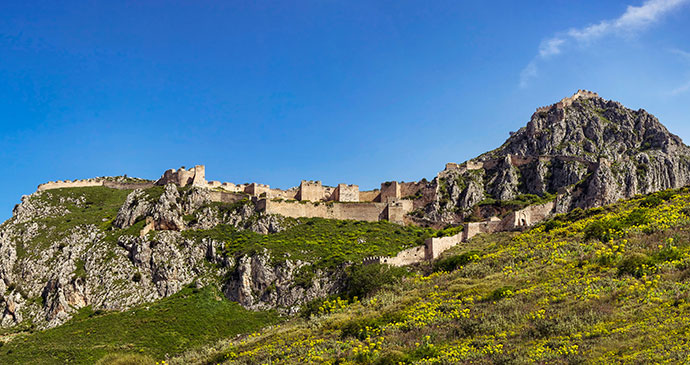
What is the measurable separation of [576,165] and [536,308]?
66.4 meters

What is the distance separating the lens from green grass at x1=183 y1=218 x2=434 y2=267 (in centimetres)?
6406

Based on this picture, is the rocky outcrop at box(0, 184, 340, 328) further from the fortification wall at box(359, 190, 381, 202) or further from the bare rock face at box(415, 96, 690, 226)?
the bare rock face at box(415, 96, 690, 226)

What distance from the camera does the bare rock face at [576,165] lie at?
81375 mm

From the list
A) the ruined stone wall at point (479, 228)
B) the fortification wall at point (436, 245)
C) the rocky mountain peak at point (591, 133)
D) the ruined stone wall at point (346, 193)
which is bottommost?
the fortification wall at point (436, 245)

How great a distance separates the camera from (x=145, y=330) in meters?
53.2

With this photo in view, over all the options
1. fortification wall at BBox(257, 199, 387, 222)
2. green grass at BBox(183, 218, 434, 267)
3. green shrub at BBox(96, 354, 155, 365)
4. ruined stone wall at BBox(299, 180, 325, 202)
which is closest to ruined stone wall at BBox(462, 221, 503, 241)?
green grass at BBox(183, 218, 434, 267)

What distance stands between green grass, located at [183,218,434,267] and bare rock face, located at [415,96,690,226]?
28.9 ft

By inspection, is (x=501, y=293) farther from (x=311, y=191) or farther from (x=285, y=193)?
(x=285, y=193)

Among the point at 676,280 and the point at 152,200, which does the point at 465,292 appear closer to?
the point at 676,280

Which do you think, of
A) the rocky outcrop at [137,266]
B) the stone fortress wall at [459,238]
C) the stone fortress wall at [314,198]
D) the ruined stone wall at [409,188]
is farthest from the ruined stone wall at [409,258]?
the ruined stone wall at [409,188]

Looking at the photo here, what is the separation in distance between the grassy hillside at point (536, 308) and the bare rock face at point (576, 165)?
32.6 meters

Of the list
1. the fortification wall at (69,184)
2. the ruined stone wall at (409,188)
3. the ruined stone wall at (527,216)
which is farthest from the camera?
the fortification wall at (69,184)

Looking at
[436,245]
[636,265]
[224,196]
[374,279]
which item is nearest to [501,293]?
→ [636,265]

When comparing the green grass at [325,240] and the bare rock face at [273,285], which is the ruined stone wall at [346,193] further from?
the bare rock face at [273,285]
